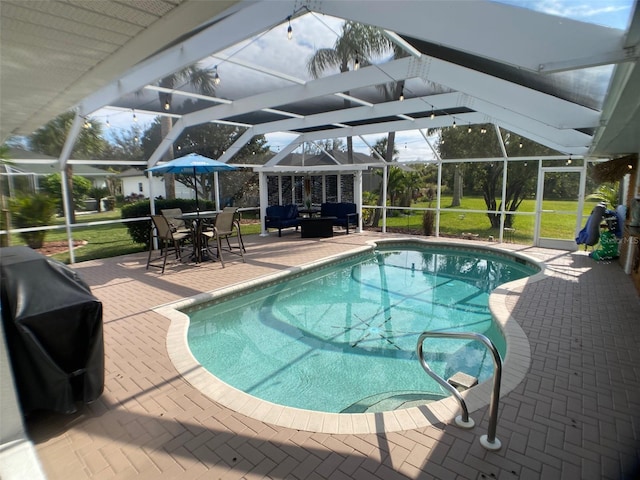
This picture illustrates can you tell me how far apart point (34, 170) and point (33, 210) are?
54.6 inches

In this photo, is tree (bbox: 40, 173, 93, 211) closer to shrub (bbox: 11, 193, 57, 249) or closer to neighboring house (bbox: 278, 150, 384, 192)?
shrub (bbox: 11, 193, 57, 249)

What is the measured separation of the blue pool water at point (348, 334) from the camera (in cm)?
419

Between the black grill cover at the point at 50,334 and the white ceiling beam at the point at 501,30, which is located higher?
the white ceiling beam at the point at 501,30

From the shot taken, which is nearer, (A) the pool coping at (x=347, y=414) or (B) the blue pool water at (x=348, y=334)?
(A) the pool coping at (x=347, y=414)

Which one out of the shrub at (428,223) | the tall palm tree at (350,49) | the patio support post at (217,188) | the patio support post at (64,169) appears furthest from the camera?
the shrub at (428,223)

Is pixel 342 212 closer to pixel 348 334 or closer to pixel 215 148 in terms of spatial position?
pixel 215 148

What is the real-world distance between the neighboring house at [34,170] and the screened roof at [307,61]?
1.71m

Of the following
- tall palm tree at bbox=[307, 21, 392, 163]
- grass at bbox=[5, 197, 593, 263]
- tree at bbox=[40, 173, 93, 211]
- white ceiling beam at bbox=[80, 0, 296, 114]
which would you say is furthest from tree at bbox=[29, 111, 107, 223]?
tall palm tree at bbox=[307, 21, 392, 163]

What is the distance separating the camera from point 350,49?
641cm

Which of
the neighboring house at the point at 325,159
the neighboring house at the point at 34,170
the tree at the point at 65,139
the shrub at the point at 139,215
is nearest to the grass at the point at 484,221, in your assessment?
the neighboring house at the point at 325,159

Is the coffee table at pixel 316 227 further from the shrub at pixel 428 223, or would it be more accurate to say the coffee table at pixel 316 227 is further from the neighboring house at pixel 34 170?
the neighboring house at pixel 34 170

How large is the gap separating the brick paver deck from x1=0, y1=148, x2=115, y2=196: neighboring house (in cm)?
633

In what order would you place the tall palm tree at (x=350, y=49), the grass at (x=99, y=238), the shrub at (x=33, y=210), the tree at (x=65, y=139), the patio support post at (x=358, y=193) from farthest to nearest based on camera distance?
the patio support post at (x=358, y=193)
the grass at (x=99, y=238)
the shrub at (x=33, y=210)
the tree at (x=65, y=139)
the tall palm tree at (x=350, y=49)

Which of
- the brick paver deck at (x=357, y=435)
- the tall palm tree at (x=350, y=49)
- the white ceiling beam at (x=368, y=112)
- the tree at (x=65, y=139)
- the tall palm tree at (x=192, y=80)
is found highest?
the tall palm tree at (x=350, y=49)
